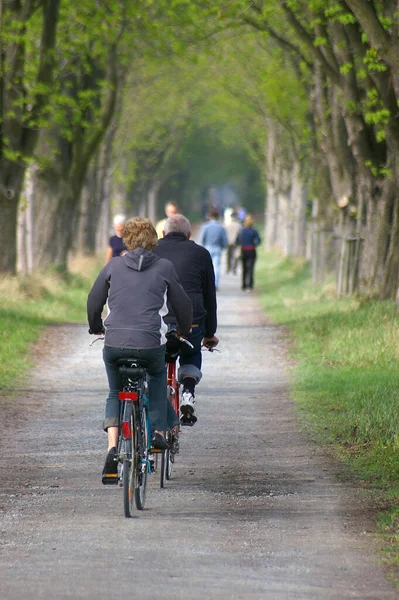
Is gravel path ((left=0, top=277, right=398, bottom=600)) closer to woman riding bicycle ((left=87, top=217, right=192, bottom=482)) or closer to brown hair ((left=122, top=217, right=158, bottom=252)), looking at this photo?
woman riding bicycle ((left=87, top=217, right=192, bottom=482))

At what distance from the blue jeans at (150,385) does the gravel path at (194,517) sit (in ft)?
1.80

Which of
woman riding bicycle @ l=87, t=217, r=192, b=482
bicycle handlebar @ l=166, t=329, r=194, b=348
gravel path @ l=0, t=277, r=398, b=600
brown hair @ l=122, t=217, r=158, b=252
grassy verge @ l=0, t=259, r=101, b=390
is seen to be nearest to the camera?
gravel path @ l=0, t=277, r=398, b=600

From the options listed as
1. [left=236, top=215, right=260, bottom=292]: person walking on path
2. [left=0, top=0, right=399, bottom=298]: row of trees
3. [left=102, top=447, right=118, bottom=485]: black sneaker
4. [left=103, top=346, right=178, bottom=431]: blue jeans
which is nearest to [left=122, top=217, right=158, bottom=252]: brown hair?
[left=103, top=346, right=178, bottom=431]: blue jeans

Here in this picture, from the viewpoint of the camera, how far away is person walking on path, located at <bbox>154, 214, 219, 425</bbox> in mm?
9180

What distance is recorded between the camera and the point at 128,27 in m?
28.7

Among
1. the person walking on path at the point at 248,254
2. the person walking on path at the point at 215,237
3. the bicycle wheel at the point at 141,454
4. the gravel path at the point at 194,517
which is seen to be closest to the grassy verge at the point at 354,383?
the gravel path at the point at 194,517

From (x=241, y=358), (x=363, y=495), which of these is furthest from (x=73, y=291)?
(x=363, y=495)

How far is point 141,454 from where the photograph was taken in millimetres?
7801

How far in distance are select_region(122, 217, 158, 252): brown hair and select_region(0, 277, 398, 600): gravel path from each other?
1.64 metres

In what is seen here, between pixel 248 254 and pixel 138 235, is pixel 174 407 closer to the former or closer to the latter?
pixel 138 235

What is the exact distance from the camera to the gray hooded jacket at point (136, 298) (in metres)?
7.58

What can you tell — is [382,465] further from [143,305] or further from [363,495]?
[143,305]

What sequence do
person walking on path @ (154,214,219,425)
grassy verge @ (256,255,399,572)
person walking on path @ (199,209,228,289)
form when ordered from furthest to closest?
1. person walking on path @ (199,209,228,289)
2. person walking on path @ (154,214,219,425)
3. grassy verge @ (256,255,399,572)

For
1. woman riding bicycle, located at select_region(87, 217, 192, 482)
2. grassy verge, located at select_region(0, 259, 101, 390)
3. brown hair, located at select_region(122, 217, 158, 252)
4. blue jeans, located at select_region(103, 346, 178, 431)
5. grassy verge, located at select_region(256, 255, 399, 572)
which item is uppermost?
brown hair, located at select_region(122, 217, 158, 252)
